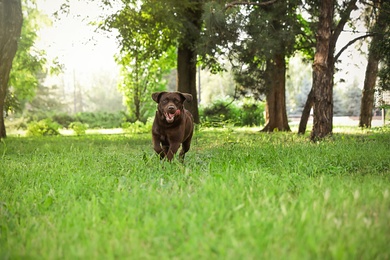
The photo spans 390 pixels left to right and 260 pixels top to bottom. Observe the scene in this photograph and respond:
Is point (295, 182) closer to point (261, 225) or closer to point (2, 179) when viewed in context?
point (261, 225)

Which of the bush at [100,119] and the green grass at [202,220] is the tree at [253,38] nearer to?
the green grass at [202,220]

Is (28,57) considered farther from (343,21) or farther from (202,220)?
(202,220)

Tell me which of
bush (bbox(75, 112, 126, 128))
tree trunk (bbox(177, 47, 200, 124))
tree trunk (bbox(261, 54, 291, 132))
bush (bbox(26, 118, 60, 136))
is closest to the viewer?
tree trunk (bbox(261, 54, 291, 132))

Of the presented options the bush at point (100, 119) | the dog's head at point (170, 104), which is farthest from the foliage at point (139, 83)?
the dog's head at point (170, 104)

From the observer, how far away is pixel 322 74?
11.4m

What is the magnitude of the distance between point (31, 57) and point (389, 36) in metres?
19.4

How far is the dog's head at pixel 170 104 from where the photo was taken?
23.2ft

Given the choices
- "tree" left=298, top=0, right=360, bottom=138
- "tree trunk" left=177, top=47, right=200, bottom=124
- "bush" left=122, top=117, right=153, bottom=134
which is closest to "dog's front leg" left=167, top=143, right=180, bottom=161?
"tree" left=298, top=0, right=360, bottom=138

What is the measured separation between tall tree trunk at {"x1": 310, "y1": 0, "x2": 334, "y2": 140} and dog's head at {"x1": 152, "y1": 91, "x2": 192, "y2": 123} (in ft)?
17.4

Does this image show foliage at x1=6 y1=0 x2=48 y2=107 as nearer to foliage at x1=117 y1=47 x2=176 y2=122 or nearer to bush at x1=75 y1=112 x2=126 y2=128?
foliage at x1=117 y1=47 x2=176 y2=122

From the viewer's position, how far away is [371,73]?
72.6 ft

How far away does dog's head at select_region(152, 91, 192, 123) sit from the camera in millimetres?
7078

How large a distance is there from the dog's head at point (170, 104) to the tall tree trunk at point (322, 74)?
530cm

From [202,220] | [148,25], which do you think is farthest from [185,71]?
[202,220]
